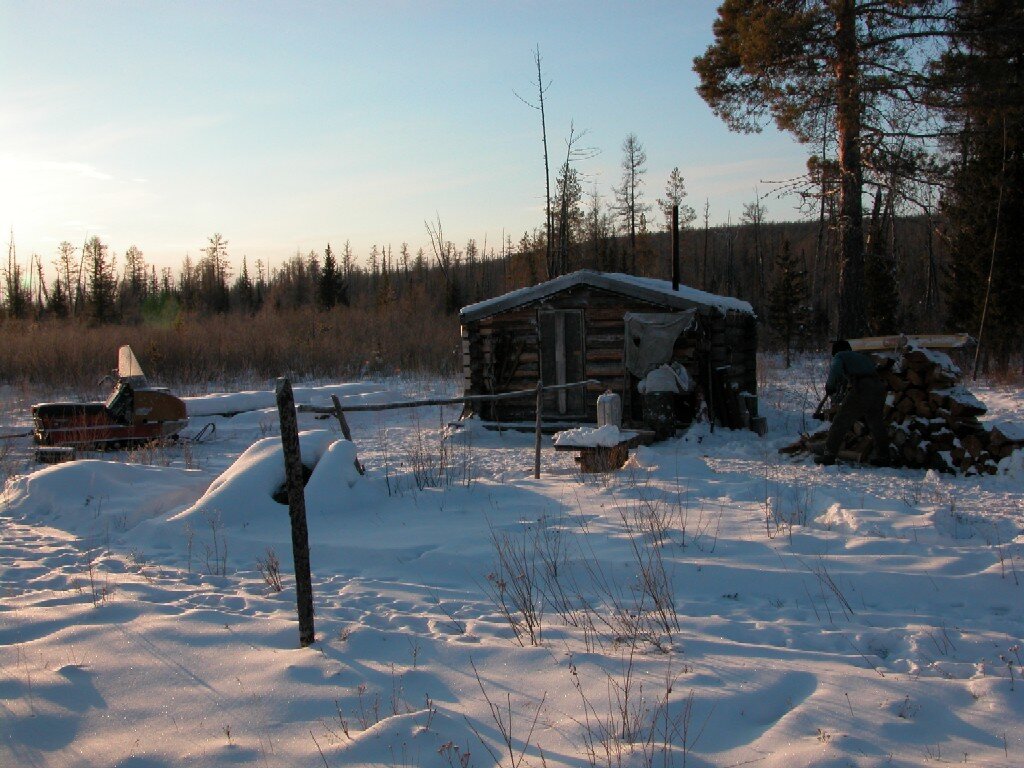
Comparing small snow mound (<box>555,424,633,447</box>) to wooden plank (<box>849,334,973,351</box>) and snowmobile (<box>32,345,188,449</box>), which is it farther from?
snowmobile (<box>32,345,188,449</box>)

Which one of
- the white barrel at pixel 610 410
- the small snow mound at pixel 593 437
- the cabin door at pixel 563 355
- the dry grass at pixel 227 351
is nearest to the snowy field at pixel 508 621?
the small snow mound at pixel 593 437

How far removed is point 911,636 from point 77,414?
535 inches

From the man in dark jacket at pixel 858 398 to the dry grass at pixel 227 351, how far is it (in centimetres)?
1990

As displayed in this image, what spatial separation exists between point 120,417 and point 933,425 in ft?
43.7

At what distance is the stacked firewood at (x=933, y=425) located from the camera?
10.4 meters

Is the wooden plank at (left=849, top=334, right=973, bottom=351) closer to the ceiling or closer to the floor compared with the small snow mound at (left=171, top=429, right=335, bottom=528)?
closer to the ceiling

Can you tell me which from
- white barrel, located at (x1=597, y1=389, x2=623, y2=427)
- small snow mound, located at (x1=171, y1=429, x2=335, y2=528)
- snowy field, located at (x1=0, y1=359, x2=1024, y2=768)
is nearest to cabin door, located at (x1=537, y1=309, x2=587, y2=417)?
white barrel, located at (x1=597, y1=389, x2=623, y2=427)

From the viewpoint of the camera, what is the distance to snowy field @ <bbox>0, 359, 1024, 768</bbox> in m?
3.19

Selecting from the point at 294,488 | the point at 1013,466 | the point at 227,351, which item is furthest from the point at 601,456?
the point at 227,351

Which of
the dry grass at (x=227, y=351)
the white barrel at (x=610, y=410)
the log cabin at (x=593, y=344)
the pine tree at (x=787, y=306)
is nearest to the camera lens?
the white barrel at (x=610, y=410)

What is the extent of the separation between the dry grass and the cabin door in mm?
13884

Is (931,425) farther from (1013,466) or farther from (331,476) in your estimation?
(331,476)

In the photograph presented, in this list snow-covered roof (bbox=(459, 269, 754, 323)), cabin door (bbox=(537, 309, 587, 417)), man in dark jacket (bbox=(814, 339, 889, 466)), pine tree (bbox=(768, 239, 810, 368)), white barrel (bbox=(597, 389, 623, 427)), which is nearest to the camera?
man in dark jacket (bbox=(814, 339, 889, 466))

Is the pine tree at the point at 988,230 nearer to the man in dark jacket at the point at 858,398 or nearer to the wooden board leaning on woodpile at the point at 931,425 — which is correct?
the wooden board leaning on woodpile at the point at 931,425
